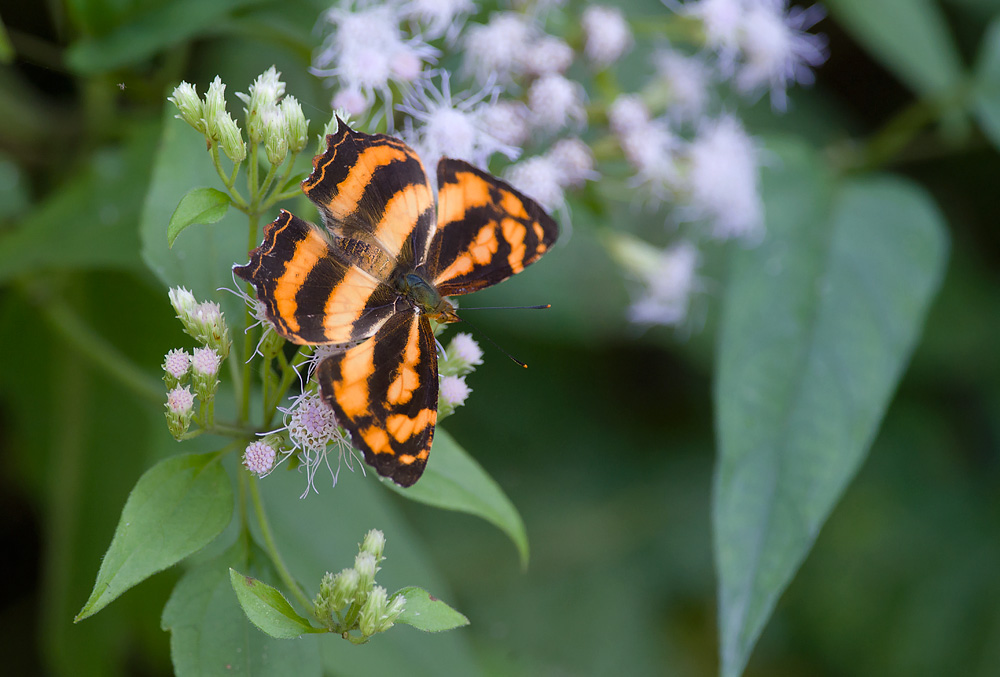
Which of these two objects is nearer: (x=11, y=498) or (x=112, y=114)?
(x=112, y=114)

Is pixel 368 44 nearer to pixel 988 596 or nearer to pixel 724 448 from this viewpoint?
pixel 724 448

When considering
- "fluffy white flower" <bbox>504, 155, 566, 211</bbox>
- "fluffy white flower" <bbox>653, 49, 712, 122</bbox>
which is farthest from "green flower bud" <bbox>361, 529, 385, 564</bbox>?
"fluffy white flower" <bbox>653, 49, 712, 122</bbox>

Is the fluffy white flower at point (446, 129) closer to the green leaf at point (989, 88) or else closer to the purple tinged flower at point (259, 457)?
the purple tinged flower at point (259, 457)

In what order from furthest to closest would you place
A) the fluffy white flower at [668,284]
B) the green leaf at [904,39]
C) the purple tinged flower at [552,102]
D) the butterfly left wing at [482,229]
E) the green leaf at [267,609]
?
the green leaf at [904,39] → the fluffy white flower at [668,284] → the purple tinged flower at [552,102] → the butterfly left wing at [482,229] → the green leaf at [267,609]

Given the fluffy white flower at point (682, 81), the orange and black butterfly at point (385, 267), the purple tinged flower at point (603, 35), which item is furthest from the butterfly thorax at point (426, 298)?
the fluffy white flower at point (682, 81)

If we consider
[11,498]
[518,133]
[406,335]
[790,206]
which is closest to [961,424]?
[790,206]

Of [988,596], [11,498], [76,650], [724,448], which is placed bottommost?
[988,596]
